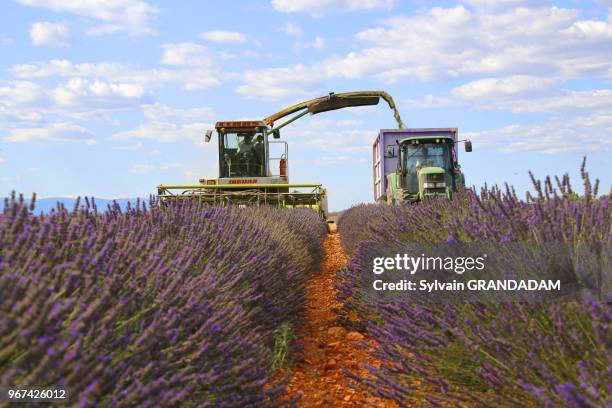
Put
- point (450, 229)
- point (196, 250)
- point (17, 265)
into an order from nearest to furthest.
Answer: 1. point (17, 265)
2. point (196, 250)
3. point (450, 229)

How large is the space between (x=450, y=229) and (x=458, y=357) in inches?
37.2

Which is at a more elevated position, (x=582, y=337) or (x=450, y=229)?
(x=450, y=229)

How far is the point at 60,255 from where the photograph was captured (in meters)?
2.21

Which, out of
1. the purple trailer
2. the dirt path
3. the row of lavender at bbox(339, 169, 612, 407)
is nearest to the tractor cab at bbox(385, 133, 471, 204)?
the purple trailer

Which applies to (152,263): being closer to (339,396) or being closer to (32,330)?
(32,330)

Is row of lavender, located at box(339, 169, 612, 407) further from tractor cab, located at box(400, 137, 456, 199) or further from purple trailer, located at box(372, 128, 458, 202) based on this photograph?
purple trailer, located at box(372, 128, 458, 202)

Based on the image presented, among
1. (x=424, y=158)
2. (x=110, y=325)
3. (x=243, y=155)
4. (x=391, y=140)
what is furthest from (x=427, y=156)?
(x=110, y=325)

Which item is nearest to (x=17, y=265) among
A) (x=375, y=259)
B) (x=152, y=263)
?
(x=152, y=263)

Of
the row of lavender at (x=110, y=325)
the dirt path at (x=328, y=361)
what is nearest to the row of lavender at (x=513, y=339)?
the dirt path at (x=328, y=361)

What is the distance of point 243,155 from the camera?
15641 millimetres

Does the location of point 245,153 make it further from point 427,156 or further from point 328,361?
point 328,361

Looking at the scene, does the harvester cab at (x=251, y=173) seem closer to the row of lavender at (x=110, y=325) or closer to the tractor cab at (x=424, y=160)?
the tractor cab at (x=424, y=160)

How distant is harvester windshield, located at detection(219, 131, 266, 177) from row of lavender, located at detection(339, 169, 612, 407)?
12.1 meters

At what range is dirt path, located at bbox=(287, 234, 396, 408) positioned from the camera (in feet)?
11.5
